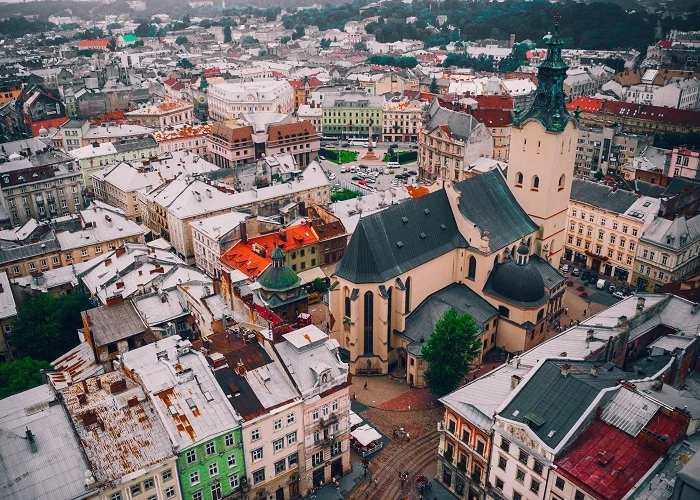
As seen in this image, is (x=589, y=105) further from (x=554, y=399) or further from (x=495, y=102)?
(x=554, y=399)

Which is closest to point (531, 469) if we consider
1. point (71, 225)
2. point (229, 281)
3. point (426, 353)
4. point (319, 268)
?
point (426, 353)

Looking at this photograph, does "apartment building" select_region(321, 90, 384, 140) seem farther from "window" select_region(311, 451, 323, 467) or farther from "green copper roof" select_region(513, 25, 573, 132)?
"window" select_region(311, 451, 323, 467)

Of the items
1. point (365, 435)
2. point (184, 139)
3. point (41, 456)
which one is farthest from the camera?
point (184, 139)

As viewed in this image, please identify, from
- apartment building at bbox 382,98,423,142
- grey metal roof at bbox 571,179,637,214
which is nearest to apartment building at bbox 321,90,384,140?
apartment building at bbox 382,98,423,142

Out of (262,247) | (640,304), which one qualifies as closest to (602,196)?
(640,304)

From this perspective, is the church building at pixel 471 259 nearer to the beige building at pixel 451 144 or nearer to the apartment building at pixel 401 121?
the beige building at pixel 451 144

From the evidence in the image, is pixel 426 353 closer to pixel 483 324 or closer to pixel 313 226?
pixel 483 324
